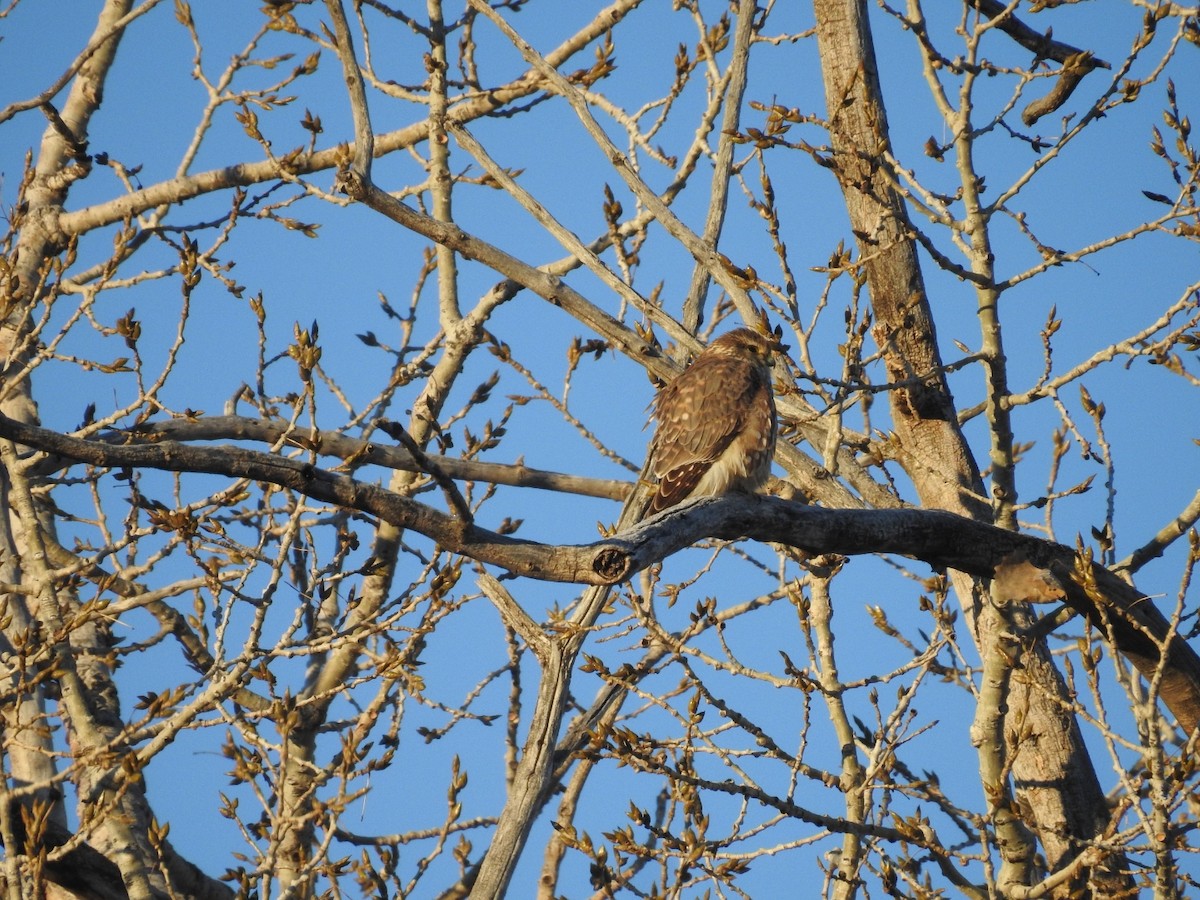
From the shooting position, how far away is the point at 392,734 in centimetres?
545

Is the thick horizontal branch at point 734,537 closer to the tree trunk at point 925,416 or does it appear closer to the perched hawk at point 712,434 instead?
the tree trunk at point 925,416

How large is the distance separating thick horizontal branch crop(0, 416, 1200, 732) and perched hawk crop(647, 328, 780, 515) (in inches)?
56.1

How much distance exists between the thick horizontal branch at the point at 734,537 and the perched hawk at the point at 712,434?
4.67 ft

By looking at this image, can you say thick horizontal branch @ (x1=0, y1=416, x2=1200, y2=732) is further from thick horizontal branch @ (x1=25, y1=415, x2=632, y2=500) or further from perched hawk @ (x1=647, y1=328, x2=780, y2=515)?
thick horizontal branch @ (x1=25, y1=415, x2=632, y2=500)

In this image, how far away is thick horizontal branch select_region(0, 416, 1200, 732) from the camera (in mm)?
2934

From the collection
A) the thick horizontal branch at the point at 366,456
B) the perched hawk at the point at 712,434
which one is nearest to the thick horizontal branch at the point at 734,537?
the perched hawk at the point at 712,434

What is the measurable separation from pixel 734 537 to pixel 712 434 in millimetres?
1799

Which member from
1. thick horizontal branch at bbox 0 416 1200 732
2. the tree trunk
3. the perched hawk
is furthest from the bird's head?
thick horizontal branch at bbox 0 416 1200 732

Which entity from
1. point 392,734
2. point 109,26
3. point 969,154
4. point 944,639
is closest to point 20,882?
point 392,734

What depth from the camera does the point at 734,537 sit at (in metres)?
3.92

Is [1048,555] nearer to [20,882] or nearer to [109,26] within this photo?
[20,882]

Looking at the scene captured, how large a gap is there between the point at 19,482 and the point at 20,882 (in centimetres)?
183

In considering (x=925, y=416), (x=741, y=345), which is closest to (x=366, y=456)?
(x=741, y=345)

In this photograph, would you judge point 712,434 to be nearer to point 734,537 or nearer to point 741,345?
point 741,345
